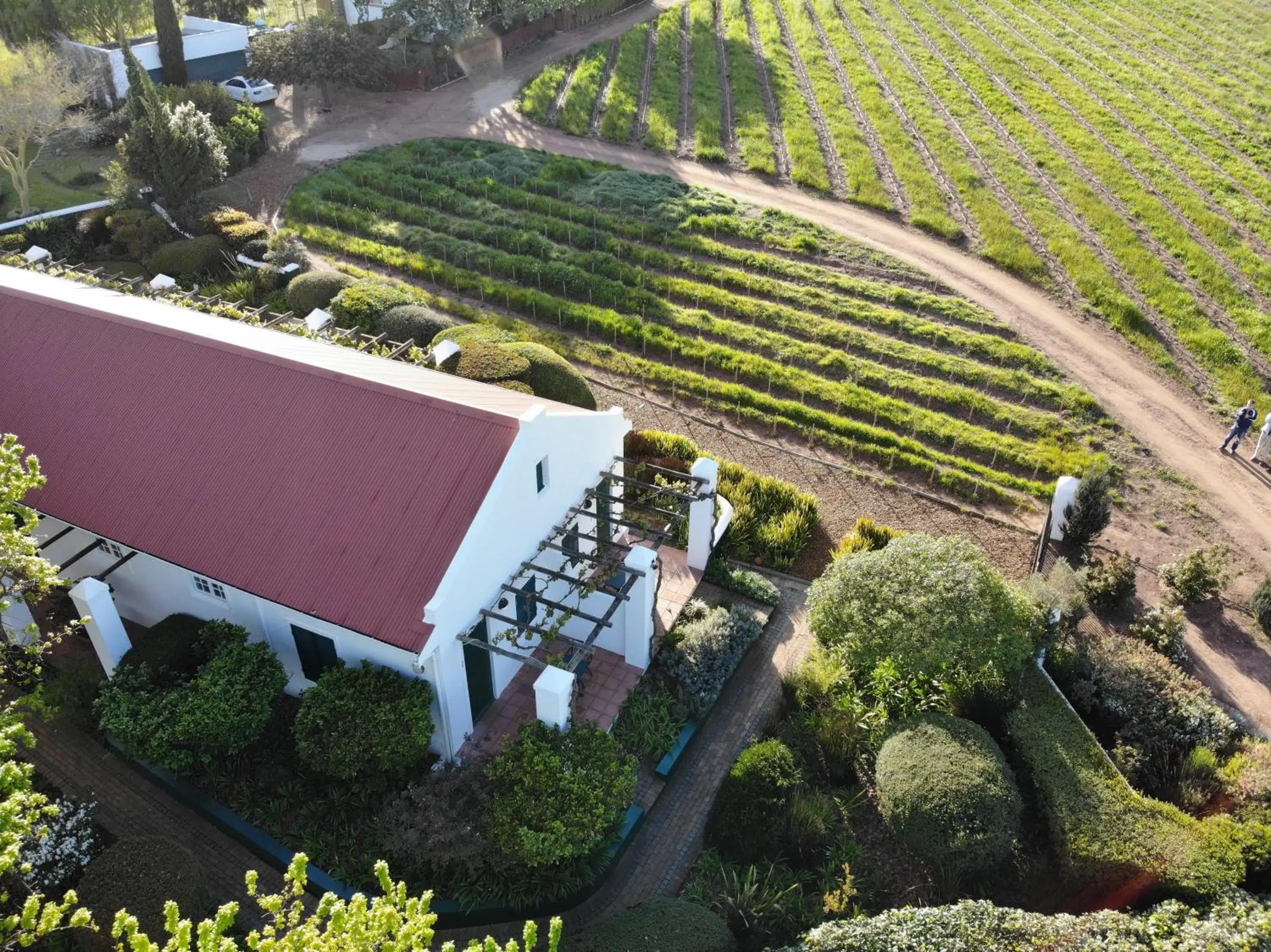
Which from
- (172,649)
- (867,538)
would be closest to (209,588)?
(172,649)

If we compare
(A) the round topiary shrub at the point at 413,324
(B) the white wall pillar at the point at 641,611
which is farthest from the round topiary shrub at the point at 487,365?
(B) the white wall pillar at the point at 641,611

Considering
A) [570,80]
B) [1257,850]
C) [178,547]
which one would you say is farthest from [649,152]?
[1257,850]

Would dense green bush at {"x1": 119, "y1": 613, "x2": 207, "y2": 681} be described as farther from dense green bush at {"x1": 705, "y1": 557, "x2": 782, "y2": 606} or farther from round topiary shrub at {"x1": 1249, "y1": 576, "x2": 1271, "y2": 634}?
Answer: round topiary shrub at {"x1": 1249, "y1": 576, "x2": 1271, "y2": 634}

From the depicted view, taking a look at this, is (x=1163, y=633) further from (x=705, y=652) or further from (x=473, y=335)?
(x=473, y=335)

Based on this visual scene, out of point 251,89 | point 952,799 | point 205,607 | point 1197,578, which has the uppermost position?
point 251,89

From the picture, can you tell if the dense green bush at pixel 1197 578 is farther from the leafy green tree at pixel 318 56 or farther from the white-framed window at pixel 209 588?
the leafy green tree at pixel 318 56

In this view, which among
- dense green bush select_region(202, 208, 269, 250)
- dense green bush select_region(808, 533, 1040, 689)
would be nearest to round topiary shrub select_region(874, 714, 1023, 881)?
dense green bush select_region(808, 533, 1040, 689)
